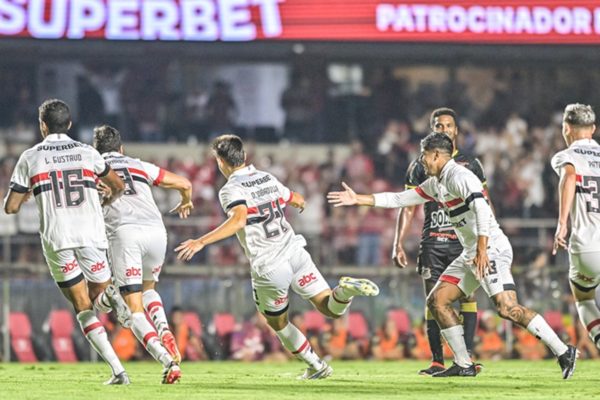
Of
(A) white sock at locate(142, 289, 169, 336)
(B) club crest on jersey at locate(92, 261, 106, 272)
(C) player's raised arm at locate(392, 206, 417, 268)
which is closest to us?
(B) club crest on jersey at locate(92, 261, 106, 272)

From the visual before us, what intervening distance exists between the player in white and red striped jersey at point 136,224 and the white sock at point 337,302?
1441mm

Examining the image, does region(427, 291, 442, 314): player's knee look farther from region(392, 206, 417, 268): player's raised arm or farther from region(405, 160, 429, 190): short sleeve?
region(405, 160, 429, 190): short sleeve

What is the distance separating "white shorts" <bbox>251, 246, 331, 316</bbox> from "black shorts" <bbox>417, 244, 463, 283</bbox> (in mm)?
1767

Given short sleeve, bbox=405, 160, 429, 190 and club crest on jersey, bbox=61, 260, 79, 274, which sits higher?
short sleeve, bbox=405, 160, 429, 190

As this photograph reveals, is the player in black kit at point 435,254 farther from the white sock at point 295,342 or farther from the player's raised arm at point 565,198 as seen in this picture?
the white sock at point 295,342

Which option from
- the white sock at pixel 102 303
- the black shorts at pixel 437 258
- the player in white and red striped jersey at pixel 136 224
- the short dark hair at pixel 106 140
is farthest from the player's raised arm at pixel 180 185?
the black shorts at pixel 437 258

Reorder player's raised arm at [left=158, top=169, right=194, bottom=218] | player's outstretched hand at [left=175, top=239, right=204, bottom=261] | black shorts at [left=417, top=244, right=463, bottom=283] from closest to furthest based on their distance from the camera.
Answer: player's outstretched hand at [left=175, top=239, right=204, bottom=261] < player's raised arm at [left=158, top=169, right=194, bottom=218] < black shorts at [left=417, top=244, right=463, bottom=283]

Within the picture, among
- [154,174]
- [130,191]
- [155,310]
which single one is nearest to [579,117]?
[154,174]

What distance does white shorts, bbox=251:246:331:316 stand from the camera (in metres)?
12.3

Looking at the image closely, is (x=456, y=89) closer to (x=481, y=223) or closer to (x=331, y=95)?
(x=331, y=95)

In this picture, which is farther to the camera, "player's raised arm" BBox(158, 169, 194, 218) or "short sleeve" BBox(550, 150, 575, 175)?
"player's raised arm" BBox(158, 169, 194, 218)

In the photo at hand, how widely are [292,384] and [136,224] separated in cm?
203

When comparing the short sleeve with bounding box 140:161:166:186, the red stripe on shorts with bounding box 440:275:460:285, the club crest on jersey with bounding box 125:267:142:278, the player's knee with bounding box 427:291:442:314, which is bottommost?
the player's knee with bounding box 427:291:442:314

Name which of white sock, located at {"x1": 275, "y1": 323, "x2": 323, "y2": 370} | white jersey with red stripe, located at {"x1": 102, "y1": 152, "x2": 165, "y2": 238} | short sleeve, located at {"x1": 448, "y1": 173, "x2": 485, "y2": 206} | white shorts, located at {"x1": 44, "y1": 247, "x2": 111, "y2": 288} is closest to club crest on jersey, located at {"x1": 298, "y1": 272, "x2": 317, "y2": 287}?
white sock, located at {"x1": 275, "y1": 323, "x2": 323, "y2": 370}
